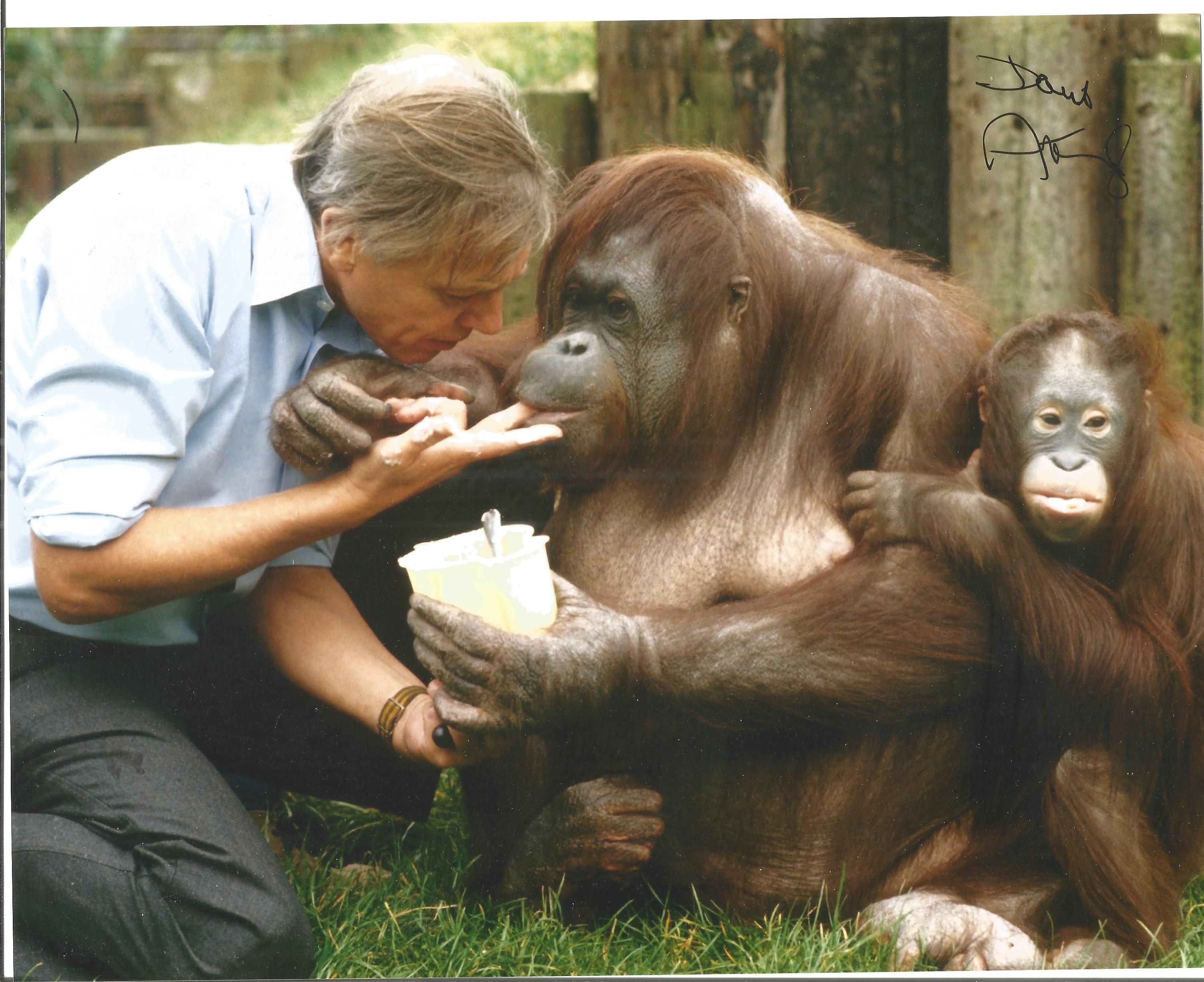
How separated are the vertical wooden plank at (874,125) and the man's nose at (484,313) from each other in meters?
0.69

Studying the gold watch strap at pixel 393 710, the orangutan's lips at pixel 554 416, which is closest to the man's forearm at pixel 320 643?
the gold watch strap at pixel 393 710

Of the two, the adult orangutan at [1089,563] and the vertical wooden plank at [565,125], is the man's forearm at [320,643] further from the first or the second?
the adult orangutan at [1089,563]

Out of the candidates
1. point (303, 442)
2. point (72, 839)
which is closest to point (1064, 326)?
point (303, 442)

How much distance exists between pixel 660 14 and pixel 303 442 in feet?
3.17

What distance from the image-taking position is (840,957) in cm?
234

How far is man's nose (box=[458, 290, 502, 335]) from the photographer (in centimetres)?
243

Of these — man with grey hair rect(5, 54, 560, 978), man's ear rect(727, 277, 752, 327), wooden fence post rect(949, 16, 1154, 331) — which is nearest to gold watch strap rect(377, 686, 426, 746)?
man with grey hair rect(5, 54, 560, 978)

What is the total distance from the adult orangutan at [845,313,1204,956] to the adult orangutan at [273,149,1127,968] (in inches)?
2.6

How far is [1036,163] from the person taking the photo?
2.45m

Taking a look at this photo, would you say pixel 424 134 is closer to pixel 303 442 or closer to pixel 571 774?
pixel 303 442

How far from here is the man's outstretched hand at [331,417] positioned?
2.35 metres

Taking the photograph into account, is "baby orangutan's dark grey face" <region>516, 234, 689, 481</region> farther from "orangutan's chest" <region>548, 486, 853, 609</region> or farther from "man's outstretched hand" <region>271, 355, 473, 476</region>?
"man's outstretched hand" <region>271, 355, 473, 476</region>

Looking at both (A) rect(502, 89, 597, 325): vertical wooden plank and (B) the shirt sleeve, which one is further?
(A) rect(502, 89, 597, 325): vertical wooden plank
